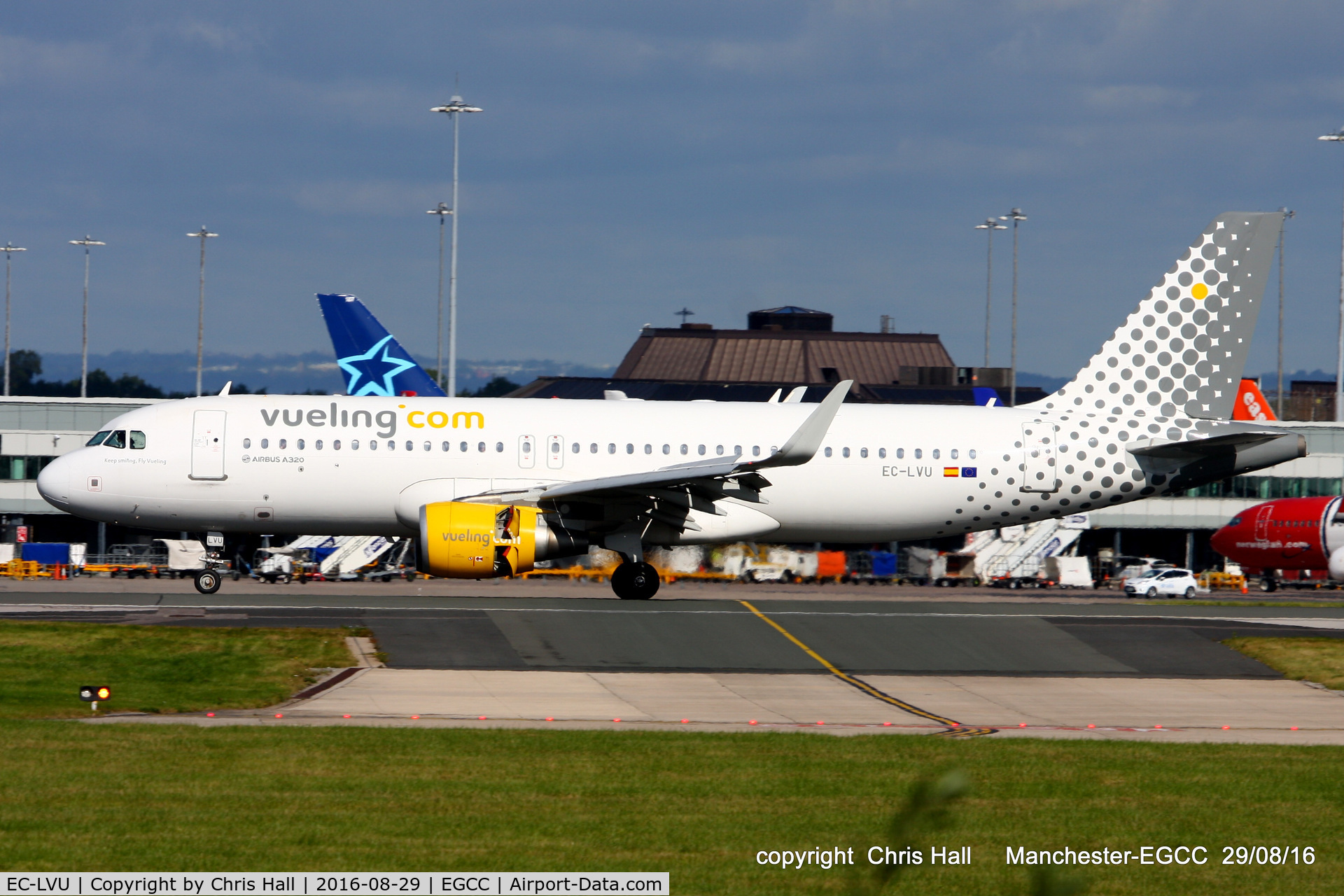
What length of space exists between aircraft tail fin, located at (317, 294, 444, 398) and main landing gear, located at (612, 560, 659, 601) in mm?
18596

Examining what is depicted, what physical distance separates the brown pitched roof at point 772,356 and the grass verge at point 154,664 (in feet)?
254

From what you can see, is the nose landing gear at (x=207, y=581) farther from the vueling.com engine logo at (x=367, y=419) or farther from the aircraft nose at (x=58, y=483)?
the vueling.com engine logo at (x=367, y=419)

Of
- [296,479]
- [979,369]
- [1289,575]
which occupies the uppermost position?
[979,369]

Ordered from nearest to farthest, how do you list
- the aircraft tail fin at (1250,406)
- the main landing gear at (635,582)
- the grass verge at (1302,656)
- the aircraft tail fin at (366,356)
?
1. the grass verge at (1302,656)
2. the main landing gear at (635,582)
3. the aircraft tail fin at (366,356)
4. the aircraft tail fin at (1250,406)

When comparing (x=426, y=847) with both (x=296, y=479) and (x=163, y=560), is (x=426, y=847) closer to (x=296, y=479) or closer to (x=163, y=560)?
(x=296, y=479)

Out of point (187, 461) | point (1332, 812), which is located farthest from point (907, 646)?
point (187, 461)

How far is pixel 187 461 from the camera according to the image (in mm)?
27625

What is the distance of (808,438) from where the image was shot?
2458cm

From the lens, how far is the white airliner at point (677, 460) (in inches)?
1064

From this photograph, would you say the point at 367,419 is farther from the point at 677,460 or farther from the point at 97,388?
the point at 97,388

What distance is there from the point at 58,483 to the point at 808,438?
50.0ft

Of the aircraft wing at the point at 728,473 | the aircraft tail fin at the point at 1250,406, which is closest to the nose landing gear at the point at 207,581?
the aircraft wing at the point at 728,473

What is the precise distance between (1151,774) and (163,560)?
137ft

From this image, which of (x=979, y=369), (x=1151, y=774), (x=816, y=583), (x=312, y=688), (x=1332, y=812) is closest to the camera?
(x=1332, y=812)
